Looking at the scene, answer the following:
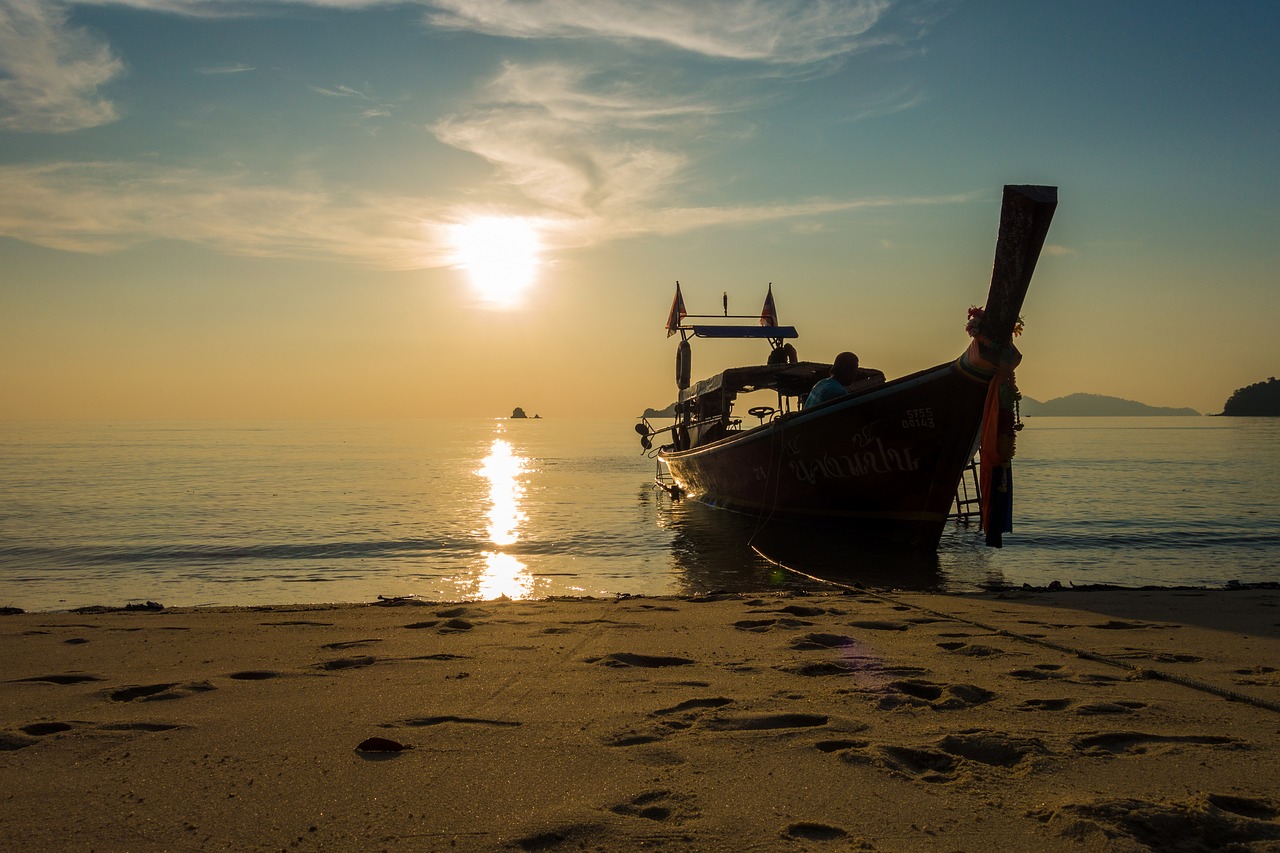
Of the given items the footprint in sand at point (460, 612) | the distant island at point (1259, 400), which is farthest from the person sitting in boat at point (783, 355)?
the distant island at point (1259, 400)

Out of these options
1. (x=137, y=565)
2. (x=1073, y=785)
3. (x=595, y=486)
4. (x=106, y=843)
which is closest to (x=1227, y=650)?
(x=1073, y=785)

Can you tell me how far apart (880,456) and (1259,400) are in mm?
210625

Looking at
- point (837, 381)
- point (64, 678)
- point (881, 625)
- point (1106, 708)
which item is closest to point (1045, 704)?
point (1106, 708)

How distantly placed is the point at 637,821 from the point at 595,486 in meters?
31.2

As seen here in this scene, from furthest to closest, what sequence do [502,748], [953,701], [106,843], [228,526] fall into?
1. [228,526]
2. [953,701]
3. [502,748]
4. [106,843]

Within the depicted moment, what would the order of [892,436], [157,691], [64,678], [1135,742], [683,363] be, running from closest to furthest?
Answer: [1135,742] → [157,691] → [64,678] → [892,436] → [683,363]

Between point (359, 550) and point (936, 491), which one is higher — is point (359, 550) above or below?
below

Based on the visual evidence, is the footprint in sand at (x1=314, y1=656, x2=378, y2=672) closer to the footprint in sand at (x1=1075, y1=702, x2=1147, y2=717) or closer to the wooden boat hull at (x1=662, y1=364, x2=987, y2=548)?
the footprint in sand at (x1=1075, y1=702, x2=1147, y2=717)

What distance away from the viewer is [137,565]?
13.7 metres

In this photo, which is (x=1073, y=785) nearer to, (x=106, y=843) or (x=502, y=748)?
(x=502, y=748)

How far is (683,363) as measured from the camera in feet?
78.3

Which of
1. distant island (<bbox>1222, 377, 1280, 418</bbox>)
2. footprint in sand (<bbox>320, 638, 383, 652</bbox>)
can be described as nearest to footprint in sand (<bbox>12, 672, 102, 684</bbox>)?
footprint in sand (<bbox>320, 638, 383, 652</bbox>)

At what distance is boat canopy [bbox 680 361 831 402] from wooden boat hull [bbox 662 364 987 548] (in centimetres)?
172

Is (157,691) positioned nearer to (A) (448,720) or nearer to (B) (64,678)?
(B) (64,678)
